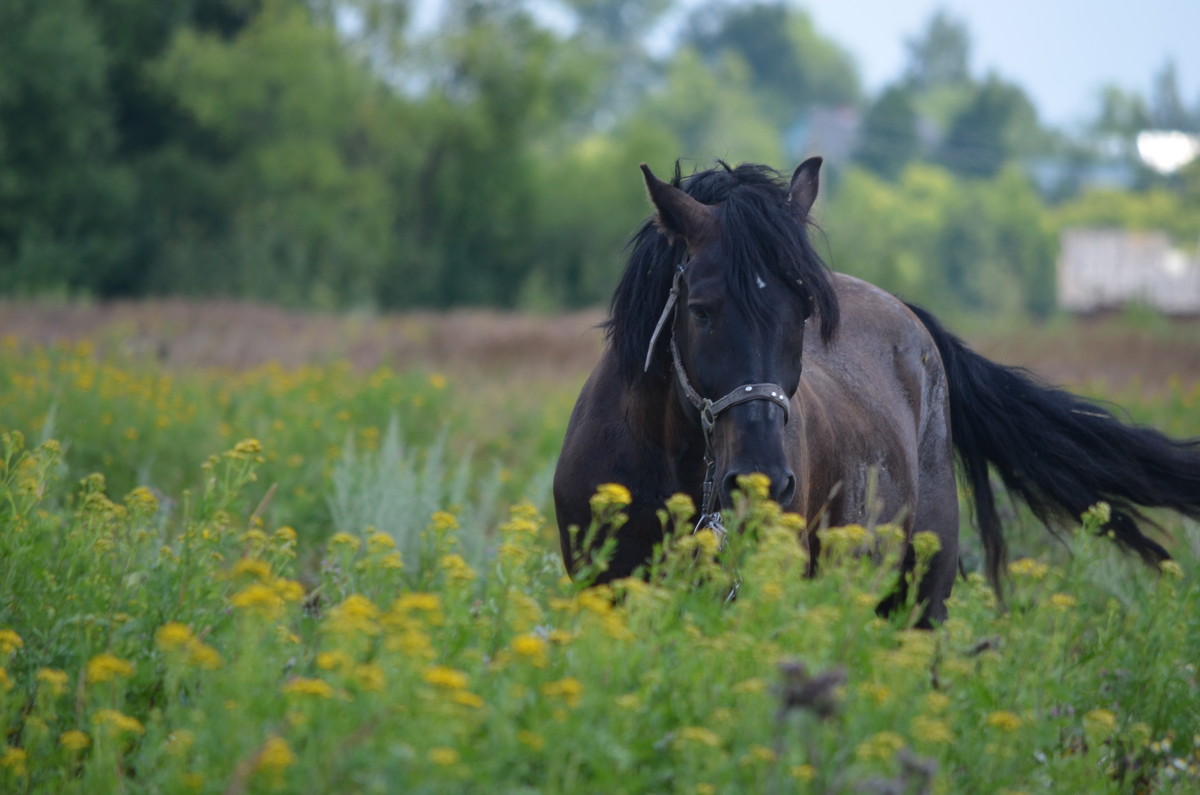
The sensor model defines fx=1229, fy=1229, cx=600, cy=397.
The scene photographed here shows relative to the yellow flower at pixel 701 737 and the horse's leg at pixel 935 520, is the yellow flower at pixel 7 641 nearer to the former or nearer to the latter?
the yellow flower at pixel 701 737

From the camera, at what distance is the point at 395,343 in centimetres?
1627

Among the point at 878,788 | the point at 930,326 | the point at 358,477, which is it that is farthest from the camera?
the point at 358,477

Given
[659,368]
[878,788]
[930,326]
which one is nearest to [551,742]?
[878,788]

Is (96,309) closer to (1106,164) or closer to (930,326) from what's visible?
(930,326)

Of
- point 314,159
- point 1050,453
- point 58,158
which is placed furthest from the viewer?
point 314,159

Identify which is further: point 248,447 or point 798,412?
point 798,412

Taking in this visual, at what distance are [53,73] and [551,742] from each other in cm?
3001

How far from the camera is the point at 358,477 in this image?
6.80 meters

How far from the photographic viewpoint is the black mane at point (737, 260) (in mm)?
3809

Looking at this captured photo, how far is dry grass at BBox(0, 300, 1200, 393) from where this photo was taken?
46.9ft

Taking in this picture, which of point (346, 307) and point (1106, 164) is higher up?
point (1106, 164)

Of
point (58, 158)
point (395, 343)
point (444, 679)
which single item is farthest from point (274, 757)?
point (58, 158)

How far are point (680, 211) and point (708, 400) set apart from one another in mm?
646

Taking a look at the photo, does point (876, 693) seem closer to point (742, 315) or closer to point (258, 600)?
point (258, 600)
